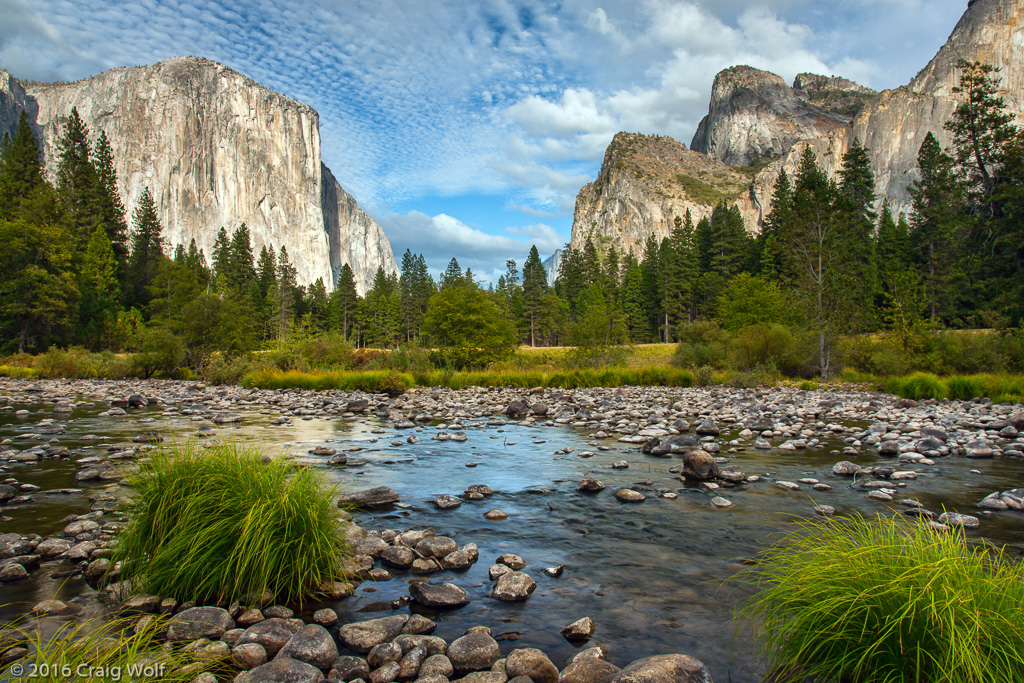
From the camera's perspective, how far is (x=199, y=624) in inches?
121

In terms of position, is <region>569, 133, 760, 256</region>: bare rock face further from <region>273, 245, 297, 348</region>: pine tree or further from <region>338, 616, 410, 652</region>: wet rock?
<region>338, 616, 410, 652</region>: wet rock

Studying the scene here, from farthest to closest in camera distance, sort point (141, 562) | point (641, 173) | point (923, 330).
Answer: point (641, 173), point (923, 330), point (141, 562)

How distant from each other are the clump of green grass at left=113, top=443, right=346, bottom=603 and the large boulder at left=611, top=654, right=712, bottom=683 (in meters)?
2.30

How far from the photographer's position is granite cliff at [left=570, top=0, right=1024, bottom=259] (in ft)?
384

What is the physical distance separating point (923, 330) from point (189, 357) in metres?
37.0

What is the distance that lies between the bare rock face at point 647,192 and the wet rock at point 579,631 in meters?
133

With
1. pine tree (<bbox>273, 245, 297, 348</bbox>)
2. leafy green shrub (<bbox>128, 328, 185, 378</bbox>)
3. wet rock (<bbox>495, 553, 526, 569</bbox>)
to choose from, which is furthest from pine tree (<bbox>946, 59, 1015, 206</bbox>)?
pine tree (<bbox>273, 245, 297, 348</bbox>)

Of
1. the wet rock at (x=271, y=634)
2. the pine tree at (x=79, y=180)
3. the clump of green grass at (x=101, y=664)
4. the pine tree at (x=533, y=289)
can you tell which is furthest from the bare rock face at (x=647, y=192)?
the clump of green grass at (x=101, y=664)

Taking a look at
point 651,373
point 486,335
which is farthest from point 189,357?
point 651,373

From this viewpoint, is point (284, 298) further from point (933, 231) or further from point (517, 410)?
point (933, 231)

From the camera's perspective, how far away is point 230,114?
136 meters

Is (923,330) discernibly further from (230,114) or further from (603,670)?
(230,114)

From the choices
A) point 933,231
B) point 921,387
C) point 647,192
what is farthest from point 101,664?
point 647,192

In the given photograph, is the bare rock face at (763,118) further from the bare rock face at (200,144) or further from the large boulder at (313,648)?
the large boulder at (313,648)
